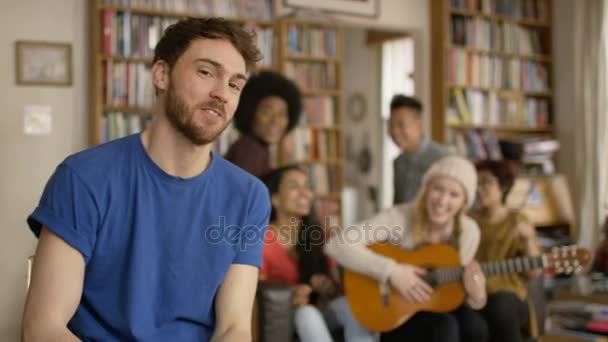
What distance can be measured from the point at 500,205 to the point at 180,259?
2.14 meters

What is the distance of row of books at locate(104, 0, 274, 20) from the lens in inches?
171

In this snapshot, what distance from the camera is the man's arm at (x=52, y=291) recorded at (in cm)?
Result: 127

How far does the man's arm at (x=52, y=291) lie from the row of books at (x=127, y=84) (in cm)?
308

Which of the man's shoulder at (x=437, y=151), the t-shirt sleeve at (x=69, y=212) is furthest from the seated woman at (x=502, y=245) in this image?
the t-shirt sleeve at (x=69, y=212)

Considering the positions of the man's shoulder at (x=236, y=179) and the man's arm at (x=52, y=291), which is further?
the man's shoulder at (x=236, y=179)

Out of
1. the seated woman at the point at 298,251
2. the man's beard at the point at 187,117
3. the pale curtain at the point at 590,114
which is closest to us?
the man's beard at the point at 187,117

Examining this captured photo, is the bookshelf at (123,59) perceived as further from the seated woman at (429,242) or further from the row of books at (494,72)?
the row of books at (494,72)

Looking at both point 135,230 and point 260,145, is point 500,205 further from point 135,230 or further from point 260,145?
point 135,230

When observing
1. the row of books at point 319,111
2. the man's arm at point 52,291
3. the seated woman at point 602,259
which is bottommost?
the seated woman at point 602,259

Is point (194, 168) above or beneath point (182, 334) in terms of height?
above

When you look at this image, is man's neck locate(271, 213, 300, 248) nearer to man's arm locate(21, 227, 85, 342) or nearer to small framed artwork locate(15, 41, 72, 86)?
man's arm locate(21, 227, 85, 342)

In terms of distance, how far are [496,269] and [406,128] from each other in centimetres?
117

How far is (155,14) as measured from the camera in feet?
14.4

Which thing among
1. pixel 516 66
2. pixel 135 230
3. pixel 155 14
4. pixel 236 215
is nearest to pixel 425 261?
pixel 236 215
